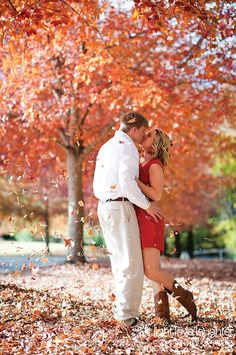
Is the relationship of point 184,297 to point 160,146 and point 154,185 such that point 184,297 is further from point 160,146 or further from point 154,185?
point 160,146

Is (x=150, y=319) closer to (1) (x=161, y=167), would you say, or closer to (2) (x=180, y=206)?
(1) (x=161, y=167)

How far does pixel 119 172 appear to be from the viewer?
5.78m

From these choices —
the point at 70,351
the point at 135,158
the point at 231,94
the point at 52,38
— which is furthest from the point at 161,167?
the point at 231,94

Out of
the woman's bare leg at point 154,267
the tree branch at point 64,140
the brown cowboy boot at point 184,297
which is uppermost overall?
the tree branch at point 64,140

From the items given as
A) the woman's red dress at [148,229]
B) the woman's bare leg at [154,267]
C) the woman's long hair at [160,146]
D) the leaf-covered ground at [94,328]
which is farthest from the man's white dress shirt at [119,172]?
the leaf-covered ground at [94,328]

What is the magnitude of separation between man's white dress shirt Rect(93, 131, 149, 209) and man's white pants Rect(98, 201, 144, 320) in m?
0.15

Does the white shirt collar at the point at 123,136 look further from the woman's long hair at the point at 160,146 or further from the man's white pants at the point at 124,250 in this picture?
the man's white pants at the point at 124,250

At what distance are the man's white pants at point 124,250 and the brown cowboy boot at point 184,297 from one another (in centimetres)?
45

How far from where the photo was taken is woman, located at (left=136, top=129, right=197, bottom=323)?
6.04 meters

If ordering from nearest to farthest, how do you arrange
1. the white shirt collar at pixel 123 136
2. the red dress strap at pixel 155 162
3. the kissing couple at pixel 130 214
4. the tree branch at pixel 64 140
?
the kissing couple at pixel 130 214
the white shirt collar at pixel 123 136
the red dress strap at pixel 155 162
the tree branch at pixel 64 140

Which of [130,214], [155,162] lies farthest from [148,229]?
[155,162]

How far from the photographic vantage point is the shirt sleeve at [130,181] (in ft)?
18.8

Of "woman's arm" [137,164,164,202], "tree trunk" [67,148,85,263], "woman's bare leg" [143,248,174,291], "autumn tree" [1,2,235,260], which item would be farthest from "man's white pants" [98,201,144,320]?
"tree trunk" [67,148,85,263]

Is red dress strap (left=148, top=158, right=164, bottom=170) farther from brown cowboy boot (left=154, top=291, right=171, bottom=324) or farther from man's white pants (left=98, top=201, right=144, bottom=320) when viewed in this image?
brown cowboy boot (left=154, top=291, right=171, bottom=324)
